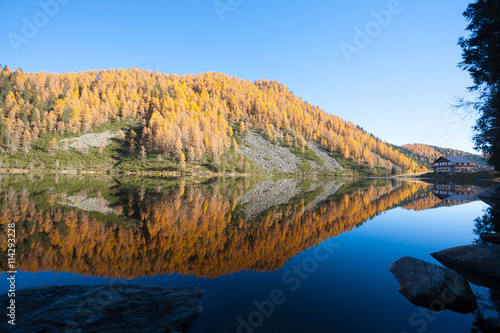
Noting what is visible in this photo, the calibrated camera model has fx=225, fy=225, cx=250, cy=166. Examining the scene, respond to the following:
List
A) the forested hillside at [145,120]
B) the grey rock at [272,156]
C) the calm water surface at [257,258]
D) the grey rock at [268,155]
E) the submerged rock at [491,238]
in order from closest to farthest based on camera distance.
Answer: the calm water surface at [257,258], the submerged rock at [491,238], the forested hillside at [145,120], the grey rock at [268,155], the grey rock at [272,156]

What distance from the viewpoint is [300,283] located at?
8867 millimetres

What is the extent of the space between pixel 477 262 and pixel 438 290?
4.18 meters

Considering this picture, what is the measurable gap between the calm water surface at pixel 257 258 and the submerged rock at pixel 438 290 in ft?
1.05

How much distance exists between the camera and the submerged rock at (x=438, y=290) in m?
7.26

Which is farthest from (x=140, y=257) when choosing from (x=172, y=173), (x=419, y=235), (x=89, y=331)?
(x=172, y=173)

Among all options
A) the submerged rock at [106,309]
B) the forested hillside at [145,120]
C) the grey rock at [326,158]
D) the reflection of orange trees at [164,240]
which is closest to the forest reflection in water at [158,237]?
the reflection of orange trees at [164,240]

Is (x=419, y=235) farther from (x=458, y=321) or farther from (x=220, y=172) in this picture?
(x=220, y=172)

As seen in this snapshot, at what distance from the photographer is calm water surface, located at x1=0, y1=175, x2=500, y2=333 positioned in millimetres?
6688

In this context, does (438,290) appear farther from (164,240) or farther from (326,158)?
(326,158)

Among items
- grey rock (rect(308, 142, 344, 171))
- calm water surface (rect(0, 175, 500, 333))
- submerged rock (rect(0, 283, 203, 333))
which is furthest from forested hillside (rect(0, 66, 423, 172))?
submerged rock (rect(0, 283, 203, 333))

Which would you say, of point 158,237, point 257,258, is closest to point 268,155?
point 158,237

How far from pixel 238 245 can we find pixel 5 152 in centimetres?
12421

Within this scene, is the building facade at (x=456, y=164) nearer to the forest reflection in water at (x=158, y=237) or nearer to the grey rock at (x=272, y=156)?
the grey rock at (x=272, y=156)

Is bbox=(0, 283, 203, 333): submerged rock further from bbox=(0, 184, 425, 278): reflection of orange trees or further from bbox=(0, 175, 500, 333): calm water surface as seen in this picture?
bbox=(0, 184, 425, 278): reflection of orange trees
